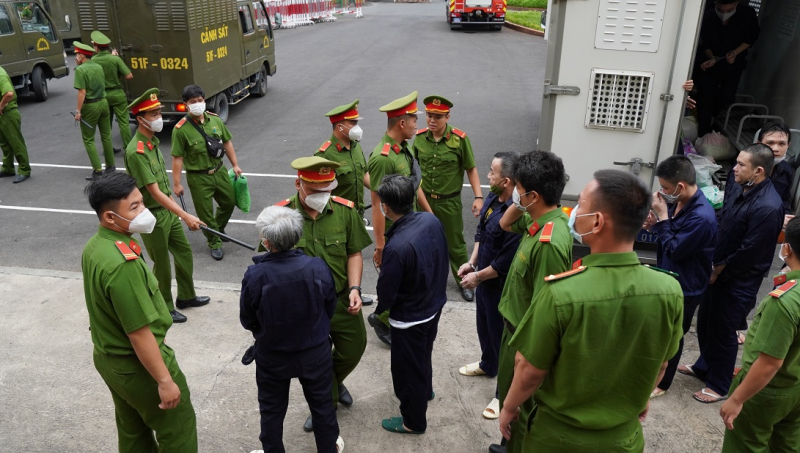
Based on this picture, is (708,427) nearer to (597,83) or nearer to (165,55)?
(597,83)

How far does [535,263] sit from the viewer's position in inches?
125

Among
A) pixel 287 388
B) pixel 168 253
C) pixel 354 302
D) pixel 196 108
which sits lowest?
pixel 168 253

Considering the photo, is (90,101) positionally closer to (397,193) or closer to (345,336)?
(345,336)

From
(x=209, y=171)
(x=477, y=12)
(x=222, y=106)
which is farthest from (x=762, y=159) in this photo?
(x=477, y=12)

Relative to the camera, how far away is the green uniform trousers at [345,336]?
12.8 feet

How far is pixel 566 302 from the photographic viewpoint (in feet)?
7.64

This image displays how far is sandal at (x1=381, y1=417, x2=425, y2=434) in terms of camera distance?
4043mm

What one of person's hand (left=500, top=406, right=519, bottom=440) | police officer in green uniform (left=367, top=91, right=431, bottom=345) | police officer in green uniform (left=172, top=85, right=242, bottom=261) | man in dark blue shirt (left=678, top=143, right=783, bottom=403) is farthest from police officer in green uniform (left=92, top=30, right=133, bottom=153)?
person's hand (left=500, top=406, right=519, bottom=440)

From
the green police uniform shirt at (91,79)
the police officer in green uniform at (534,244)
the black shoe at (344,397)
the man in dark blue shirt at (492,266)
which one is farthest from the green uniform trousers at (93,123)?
the police officer in green uniform at (534,244)

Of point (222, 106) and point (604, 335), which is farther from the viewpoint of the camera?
point (222, 106)

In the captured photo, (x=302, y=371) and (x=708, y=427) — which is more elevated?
(x=302, y=371)

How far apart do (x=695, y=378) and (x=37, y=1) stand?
50.1 ft

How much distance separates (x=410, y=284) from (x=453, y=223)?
7.40 feet

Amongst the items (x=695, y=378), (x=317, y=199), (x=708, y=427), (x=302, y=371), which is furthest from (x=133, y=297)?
(x=695, y=378)
